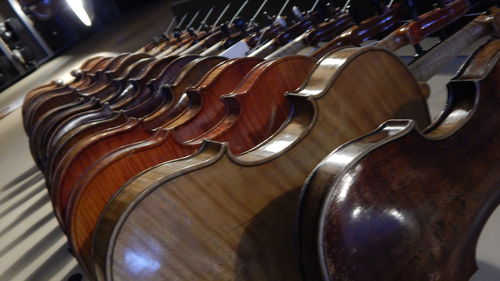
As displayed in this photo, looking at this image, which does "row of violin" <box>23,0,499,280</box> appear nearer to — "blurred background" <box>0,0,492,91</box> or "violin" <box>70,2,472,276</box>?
"violin" <box>70,2,472,276</box>

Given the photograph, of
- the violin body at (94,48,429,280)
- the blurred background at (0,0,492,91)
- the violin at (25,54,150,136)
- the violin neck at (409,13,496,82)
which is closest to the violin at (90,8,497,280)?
the violin body at (94,48,429,280)

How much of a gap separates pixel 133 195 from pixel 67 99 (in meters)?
2.06

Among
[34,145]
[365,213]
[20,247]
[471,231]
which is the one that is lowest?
[20,247]

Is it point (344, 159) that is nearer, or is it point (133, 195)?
point (344, 159)

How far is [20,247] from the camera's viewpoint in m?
1.91

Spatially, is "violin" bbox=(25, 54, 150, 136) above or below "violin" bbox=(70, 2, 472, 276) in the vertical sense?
above

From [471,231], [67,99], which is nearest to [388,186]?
[471,231]

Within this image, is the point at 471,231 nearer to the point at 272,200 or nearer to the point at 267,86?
the point at 272,200

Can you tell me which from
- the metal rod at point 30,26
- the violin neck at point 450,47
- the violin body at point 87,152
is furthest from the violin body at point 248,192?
the metal rod at point 30,26

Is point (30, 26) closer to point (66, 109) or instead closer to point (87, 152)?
point (66, 109)

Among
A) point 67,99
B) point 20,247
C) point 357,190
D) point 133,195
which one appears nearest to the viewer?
point 357,190

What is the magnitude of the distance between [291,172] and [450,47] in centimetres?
55

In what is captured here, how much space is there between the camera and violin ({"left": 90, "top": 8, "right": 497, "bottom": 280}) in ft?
1.79

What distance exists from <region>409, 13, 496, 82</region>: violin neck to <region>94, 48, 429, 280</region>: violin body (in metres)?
0.13
